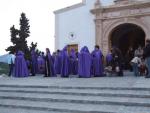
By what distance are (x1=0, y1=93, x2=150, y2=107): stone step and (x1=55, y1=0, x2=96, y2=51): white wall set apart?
11144 millimetres

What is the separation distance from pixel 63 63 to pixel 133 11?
6893 mm

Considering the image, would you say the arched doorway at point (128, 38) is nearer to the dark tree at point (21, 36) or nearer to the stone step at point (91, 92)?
the stone step at point (91, 92)

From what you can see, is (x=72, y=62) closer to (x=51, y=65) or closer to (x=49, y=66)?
(x=51, y=65)

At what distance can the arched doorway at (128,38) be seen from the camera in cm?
2452

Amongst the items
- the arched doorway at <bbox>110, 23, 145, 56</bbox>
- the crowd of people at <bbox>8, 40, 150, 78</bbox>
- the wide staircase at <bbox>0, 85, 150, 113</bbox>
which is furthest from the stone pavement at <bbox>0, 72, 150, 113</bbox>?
the arched doorway at <bbox>110, 23, 145, 56</bbox>

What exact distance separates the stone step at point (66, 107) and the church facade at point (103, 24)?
11.6 meters

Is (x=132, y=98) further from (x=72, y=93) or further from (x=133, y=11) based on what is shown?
(x=133, y=11)

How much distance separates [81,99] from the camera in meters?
11.1

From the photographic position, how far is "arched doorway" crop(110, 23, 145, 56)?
24.5 m

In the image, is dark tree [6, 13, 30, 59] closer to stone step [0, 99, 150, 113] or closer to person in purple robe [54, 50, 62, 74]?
person in purple robe [54, 50, 62, 74]

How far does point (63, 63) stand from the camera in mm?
17156

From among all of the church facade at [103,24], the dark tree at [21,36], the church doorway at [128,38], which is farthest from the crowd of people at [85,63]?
the dark tree at [21,36]

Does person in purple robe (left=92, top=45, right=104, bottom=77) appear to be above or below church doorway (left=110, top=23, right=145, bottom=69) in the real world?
below

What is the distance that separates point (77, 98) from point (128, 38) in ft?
48.5
